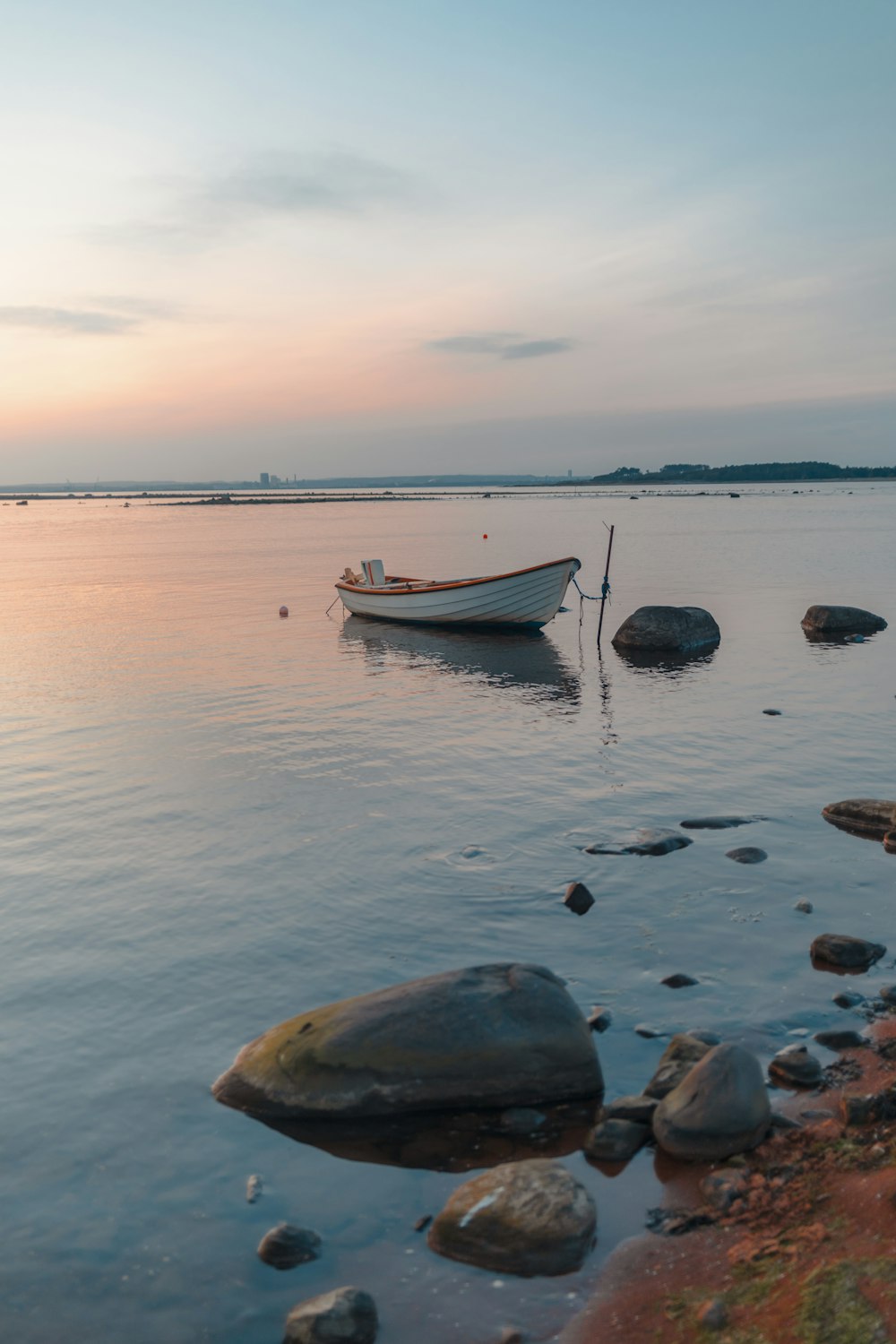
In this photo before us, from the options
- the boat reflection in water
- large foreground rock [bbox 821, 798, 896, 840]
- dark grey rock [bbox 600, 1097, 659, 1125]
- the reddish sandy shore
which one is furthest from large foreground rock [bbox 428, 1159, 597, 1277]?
the boat reflection in water

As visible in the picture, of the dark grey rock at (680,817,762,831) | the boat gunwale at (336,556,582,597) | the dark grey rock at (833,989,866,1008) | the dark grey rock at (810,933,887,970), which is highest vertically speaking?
the boat gunwale at (336,556,582,597)

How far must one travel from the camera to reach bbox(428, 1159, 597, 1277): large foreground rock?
6285 mm

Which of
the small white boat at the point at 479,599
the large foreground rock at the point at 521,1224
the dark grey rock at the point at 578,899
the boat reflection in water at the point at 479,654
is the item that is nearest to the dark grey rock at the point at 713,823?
the dark grey rock at the point at 578,899

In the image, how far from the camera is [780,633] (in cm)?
3381

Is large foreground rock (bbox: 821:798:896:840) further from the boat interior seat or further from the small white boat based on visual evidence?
the boat interior seat

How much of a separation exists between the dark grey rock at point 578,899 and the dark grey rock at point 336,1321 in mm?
6198

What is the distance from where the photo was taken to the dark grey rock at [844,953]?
10.1m

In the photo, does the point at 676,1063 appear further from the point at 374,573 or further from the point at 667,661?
the point at 374,573

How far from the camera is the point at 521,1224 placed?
6.39 metres

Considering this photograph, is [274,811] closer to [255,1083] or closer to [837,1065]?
[255,1083]

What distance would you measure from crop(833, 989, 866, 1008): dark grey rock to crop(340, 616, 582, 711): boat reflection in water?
1385 centimetres

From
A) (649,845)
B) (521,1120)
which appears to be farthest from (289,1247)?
(649,845)

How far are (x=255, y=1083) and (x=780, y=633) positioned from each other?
29.0 metres

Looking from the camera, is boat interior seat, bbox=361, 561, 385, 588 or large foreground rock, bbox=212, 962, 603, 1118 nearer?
large foreground rock, bbox=212, 962, 603, 1118
